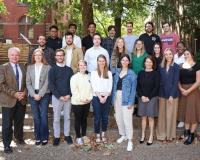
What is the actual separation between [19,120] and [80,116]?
4.31 feet

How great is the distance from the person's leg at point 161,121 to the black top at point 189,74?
2.01ft

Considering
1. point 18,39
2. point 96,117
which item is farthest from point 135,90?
point 18,39

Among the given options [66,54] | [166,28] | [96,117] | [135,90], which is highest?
[166,28]

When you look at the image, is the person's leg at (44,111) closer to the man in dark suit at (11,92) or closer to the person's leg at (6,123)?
the man in dark suit at (11,92)

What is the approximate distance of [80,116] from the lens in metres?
8.81

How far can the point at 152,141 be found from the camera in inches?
356

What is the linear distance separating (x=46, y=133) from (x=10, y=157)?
37.3 inches

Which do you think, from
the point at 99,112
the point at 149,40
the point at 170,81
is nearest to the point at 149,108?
the point at 170,81

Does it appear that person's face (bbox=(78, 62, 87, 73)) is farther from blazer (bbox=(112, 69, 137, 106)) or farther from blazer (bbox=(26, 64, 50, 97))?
blazer (bbox=(112, 69, 137, 106))

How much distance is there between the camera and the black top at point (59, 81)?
8.63m

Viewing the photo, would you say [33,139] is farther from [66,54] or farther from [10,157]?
[66,54]

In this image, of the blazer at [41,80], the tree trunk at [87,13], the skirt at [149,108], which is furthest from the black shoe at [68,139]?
the tree trunk at [87,13]

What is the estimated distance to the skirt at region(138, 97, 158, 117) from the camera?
8.88m

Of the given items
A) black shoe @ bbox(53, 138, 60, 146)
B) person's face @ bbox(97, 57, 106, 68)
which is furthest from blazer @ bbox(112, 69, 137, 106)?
black shoe @ bbox(53, 138, 60, 146)
